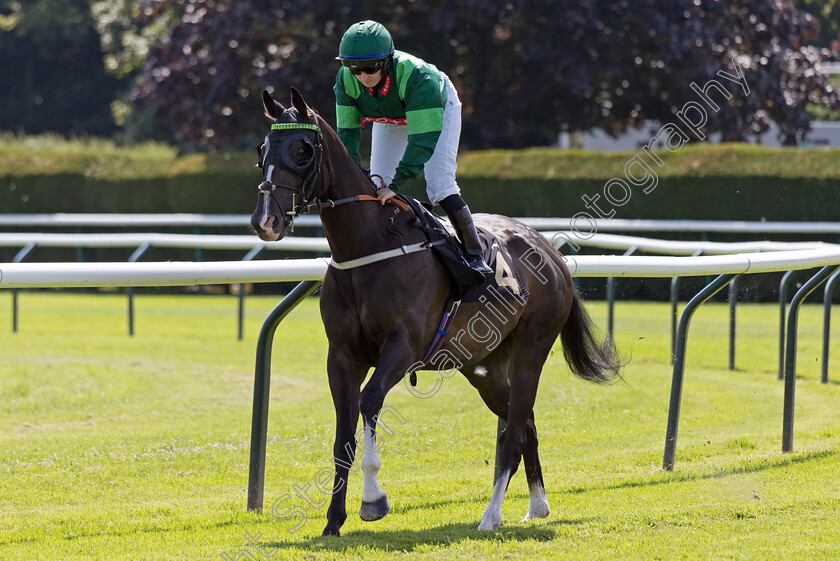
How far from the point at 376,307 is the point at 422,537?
2.74ft

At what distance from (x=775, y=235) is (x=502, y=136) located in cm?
530

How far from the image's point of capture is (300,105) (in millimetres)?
3984

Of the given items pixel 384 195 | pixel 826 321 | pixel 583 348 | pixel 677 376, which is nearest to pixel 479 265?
pixel 384 195

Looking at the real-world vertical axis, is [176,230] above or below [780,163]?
below

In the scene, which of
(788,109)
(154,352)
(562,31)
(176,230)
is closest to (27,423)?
(154,352)

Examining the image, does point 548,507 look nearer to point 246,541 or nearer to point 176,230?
point 246,541

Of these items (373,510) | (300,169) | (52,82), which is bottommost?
(373,510)

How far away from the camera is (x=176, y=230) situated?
15.9 meters

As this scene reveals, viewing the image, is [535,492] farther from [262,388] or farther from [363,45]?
[363,45]

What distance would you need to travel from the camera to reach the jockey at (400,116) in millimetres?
4281

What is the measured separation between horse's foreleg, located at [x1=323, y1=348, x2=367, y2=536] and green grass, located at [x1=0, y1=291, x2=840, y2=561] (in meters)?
0.09

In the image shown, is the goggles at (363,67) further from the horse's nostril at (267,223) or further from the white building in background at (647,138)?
the white building in background at (647,138)

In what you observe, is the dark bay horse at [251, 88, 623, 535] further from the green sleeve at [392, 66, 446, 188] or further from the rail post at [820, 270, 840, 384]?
the rail post at [820, 270, 840, 384]

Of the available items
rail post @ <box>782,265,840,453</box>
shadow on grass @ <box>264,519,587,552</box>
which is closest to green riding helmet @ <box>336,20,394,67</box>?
shadow on grass @ <box>264,519,587,552</box>
